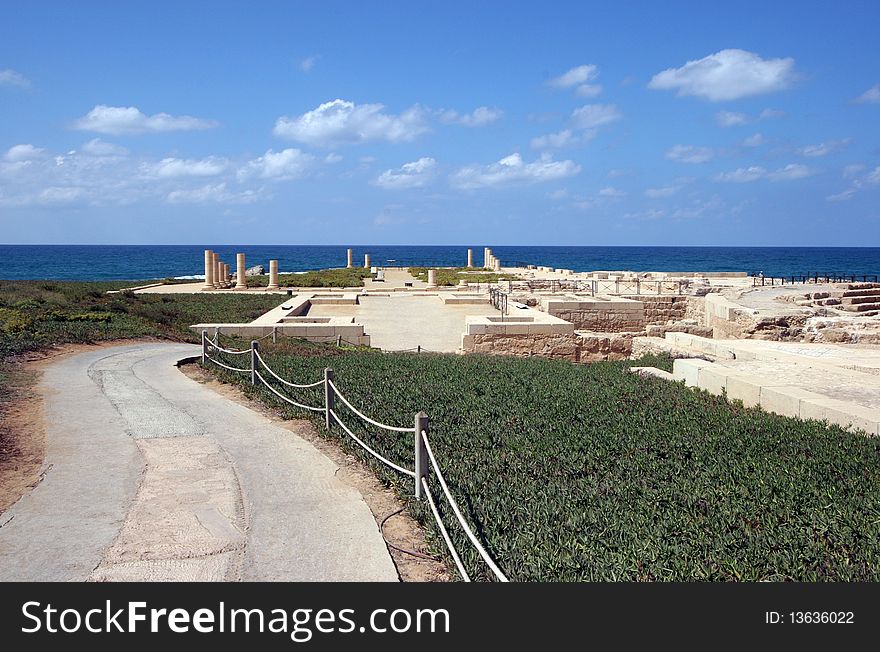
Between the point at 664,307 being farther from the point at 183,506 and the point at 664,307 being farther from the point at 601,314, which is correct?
the point at 183,506

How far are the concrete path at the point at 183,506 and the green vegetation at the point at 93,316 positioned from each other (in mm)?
6487

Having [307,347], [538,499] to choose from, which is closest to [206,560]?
[538,499]

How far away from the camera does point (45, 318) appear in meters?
18.2

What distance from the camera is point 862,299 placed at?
82.6ft

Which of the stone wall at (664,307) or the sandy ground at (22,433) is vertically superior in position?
the stone wall at (664,307)

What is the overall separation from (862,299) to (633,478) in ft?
76.2

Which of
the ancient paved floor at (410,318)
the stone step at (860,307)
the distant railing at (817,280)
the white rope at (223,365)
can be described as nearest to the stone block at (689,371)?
the white rope at (223,365)

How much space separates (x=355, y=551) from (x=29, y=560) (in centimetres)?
218

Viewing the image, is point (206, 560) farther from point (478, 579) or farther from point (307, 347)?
point (307, 347)

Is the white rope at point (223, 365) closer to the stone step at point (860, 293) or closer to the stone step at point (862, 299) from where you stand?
the stone step at point (862, 299)

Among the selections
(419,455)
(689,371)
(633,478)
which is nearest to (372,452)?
(419,455)

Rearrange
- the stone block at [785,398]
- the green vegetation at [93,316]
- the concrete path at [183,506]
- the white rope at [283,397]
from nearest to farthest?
the concrete path at [183,506]
the stone block at [785,398]
the white rope at [283,397]
the green vegetation at [93,316]

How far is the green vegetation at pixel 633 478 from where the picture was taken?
457cm

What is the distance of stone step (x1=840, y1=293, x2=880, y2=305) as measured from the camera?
24056 mm
